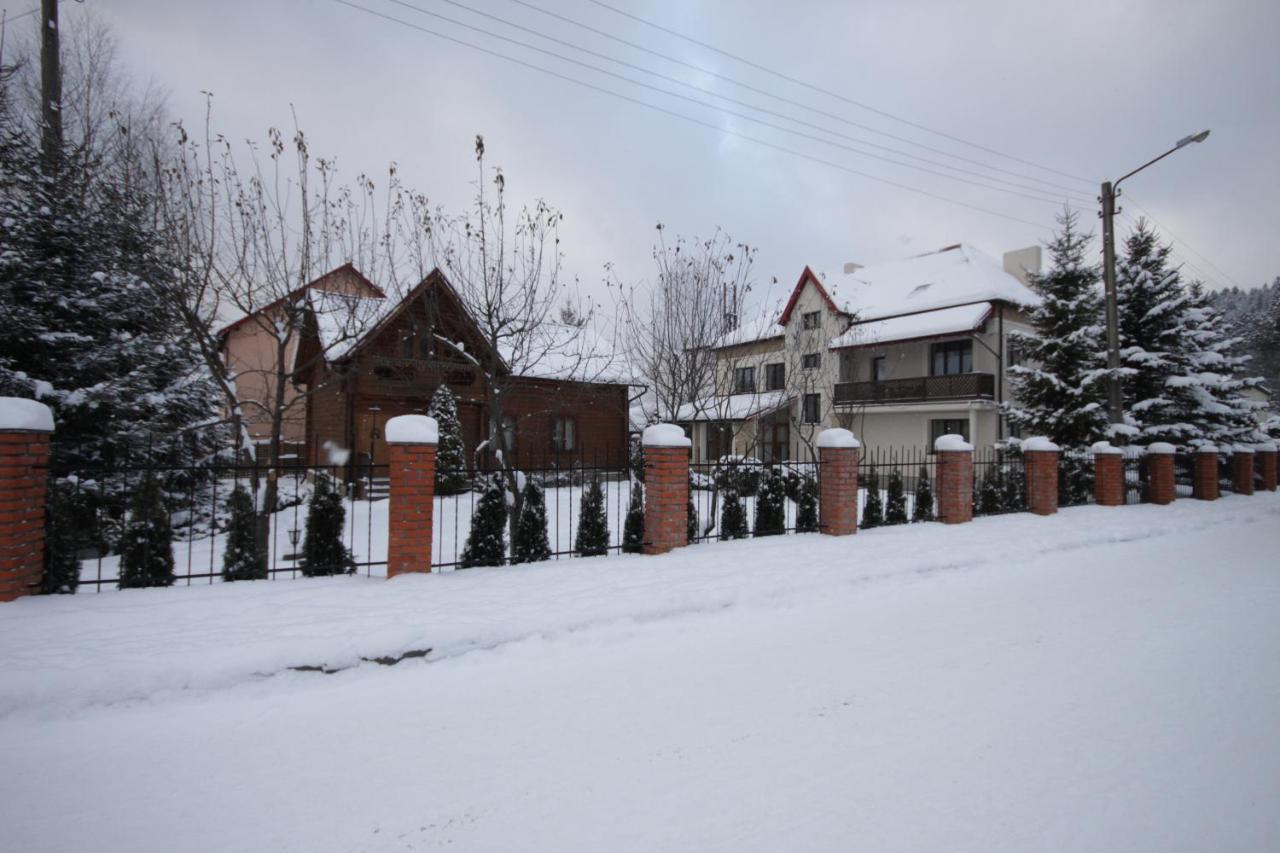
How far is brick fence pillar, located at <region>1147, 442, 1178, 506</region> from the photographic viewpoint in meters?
13.5

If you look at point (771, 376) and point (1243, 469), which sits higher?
point (771, 376)

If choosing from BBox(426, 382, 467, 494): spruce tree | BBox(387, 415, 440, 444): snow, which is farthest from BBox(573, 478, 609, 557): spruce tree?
BBox(426, 382, 467, 494): spruce tree

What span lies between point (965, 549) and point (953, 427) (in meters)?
16.2

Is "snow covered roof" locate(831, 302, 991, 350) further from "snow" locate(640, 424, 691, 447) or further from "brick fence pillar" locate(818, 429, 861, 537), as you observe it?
"snow" locate(640, 424, 691, 447)

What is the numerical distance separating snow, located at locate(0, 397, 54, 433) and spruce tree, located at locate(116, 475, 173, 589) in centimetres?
82

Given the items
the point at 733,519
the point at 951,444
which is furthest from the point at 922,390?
the point at 733,519

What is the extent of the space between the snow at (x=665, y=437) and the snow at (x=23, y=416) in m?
5.34

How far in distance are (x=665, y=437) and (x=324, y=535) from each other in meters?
3.68

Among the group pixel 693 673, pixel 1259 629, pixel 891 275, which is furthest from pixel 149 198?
pixel 891 275

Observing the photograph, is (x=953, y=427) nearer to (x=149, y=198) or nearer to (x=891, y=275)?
(x=891, y=275)

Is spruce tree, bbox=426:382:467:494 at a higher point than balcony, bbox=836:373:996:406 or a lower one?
lower

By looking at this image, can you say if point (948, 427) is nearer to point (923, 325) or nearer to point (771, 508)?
point (923, 325)

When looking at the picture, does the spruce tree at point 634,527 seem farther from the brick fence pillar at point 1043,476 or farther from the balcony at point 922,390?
the balcony at point 922,390

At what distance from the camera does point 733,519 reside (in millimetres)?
8320
